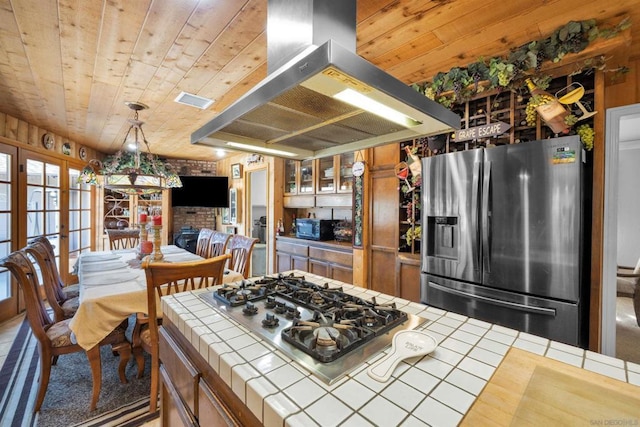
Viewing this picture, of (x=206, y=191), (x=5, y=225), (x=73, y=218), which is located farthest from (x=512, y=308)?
(x=73, y=218)

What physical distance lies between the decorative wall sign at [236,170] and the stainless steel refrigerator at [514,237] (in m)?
4.28

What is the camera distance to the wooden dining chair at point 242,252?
2.77m

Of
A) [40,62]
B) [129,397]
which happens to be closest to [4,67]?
[40,62]

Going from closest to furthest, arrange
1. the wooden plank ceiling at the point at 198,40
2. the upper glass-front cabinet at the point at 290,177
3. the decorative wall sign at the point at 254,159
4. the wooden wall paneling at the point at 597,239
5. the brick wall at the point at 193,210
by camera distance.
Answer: the wooden plank ceiling at the point at 198,40 → the wooden wall paneling at the point at 597,239 → the upper glass-front cabinet at the point at 290,177 → the decorative wall sign at the point at 254,159 → the brick wall at the point at 193,210

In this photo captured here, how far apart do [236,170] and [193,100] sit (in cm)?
289

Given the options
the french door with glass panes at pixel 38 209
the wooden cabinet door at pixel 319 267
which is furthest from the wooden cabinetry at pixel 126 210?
the wooden cabinet door at pixel 319 267

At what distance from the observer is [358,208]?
316 centimetres

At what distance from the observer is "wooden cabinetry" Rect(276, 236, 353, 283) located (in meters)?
3.33

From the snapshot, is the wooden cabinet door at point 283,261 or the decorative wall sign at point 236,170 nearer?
the wooden cabinet door at point 283,261

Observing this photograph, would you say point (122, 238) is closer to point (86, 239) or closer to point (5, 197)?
point (5, 197)

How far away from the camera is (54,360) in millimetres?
2281

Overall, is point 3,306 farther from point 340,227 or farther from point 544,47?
point 544,47

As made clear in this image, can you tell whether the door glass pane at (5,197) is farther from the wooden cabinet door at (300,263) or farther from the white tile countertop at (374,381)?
the white tile countertop at (374,381)

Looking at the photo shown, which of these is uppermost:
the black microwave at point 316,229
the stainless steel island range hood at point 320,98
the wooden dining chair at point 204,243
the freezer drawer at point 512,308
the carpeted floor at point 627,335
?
the stainless steel island range hood at point 320,98
